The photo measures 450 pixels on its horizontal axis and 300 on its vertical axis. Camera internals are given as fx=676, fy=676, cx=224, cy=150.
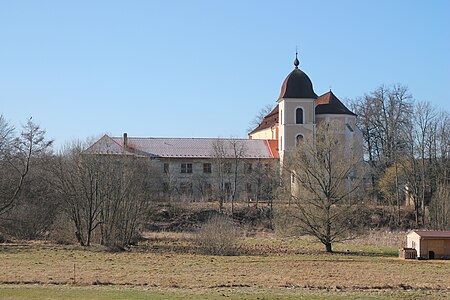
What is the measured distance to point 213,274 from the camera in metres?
27.0

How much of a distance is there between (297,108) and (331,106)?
460cm

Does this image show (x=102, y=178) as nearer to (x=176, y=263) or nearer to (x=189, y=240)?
(x=189, y=240)

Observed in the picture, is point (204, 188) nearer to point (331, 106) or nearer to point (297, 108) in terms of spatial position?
point (297, 108)

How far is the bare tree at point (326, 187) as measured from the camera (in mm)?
42469

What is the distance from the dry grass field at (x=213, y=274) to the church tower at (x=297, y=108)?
2817 centimetres

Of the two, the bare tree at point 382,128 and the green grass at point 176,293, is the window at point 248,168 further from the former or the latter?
the green grass at point 176,293

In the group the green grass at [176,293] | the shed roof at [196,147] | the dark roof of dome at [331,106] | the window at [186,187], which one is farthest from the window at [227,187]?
the green grass at [176,293]

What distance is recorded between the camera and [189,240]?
4769 centimetres

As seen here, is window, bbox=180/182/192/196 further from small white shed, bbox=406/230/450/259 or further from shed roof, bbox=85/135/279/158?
small white shed, bbox=406/230/450/259

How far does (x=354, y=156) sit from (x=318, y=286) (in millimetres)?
23114

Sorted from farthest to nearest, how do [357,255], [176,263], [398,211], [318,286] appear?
[398,211] → [357,255] → [176,263] → [318,286]

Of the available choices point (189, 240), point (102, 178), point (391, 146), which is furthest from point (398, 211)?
point (102, 178)

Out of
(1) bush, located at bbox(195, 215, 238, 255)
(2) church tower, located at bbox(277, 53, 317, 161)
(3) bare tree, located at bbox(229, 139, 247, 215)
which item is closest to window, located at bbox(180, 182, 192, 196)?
(3) bare tree, located at bbox(229, 139, 247, 215)

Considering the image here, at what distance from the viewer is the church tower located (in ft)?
230
